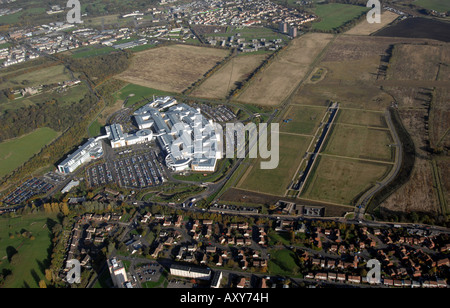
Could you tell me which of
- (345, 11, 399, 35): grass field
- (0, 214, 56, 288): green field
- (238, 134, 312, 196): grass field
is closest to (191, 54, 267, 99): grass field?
(238, 134, 312, 196): grass field

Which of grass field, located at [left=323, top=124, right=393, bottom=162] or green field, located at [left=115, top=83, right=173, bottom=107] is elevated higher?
green field, located at [left=115, top=83, right=173, bottom=107]

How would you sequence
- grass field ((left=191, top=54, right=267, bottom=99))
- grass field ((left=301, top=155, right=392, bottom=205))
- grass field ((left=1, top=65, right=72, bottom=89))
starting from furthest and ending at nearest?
grass field ((left=1, top=65, right=72, bottom=89)), grass field ((left=191, top=54, right=267, bottom=99)), grass field ((left=301, top=155, right=392, bottom=205))

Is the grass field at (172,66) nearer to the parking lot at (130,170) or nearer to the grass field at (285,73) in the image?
the grass field at (285,73)

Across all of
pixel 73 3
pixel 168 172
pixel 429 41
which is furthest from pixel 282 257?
pixel 73 3

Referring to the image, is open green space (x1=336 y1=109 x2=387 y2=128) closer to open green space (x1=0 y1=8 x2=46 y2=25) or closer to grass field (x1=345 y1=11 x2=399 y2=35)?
grass field (x1=345 y1=11 x2=399 y2=35)

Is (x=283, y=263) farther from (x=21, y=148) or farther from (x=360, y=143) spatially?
(x=21, y=148)

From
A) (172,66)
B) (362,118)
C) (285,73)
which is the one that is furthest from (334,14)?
(362,118)

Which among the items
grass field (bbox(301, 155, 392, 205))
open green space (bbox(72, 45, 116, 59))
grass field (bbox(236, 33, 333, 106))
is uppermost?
open green space (bbox(72, 45, 116, 59))

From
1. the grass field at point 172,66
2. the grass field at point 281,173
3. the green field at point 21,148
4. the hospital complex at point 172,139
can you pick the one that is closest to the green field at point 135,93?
the grass field at point 172,66
